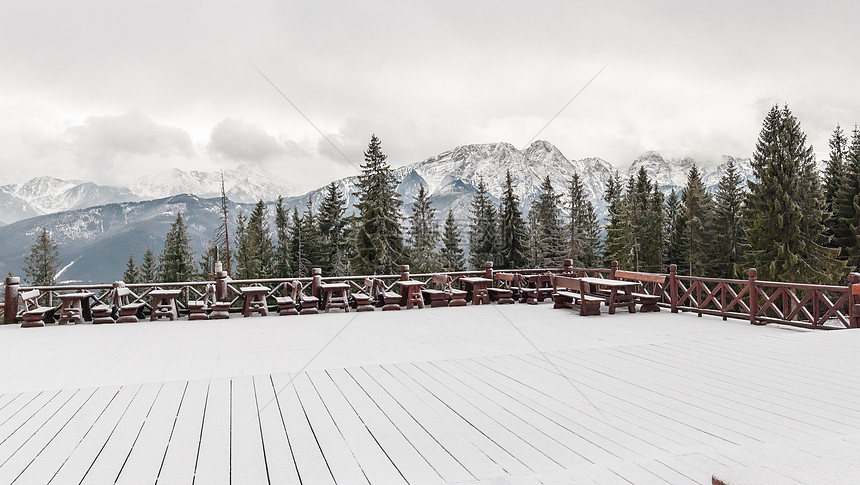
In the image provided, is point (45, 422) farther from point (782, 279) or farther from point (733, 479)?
point (782, 279)

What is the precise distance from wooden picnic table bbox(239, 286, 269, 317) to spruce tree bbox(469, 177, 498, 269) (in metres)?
30.0

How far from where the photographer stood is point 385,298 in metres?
10.7

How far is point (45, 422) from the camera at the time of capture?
357 centimetres

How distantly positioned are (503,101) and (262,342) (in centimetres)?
1191

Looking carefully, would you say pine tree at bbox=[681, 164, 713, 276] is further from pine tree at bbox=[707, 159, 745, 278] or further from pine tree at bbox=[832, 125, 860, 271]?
pine tree at bbox=[832, 125, 860, 271]

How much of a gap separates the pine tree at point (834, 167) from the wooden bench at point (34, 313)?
3755cm

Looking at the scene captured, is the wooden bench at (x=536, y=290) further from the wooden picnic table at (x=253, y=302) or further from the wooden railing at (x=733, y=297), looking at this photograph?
the wooden picnic table at (x=253, y=302)

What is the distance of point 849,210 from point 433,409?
35.5 m

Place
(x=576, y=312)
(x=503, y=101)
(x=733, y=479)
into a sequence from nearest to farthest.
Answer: (x=733, y=479), (x=576, y=312), (x=503, y=101)

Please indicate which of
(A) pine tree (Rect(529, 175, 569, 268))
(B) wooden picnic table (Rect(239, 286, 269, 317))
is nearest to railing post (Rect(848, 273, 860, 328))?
(B) wooden picnic table (Rect(239, 286, 269, 317))

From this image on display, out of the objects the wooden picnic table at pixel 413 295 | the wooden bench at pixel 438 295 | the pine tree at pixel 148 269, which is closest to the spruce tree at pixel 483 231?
the wooden bench at pixel 438 295

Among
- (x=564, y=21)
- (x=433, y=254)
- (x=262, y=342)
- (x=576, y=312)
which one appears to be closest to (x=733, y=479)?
(x=262, y=342)

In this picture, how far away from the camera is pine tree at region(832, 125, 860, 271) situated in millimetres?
28094

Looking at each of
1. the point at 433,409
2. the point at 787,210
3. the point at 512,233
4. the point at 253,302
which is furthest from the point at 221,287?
the point at 787,210
